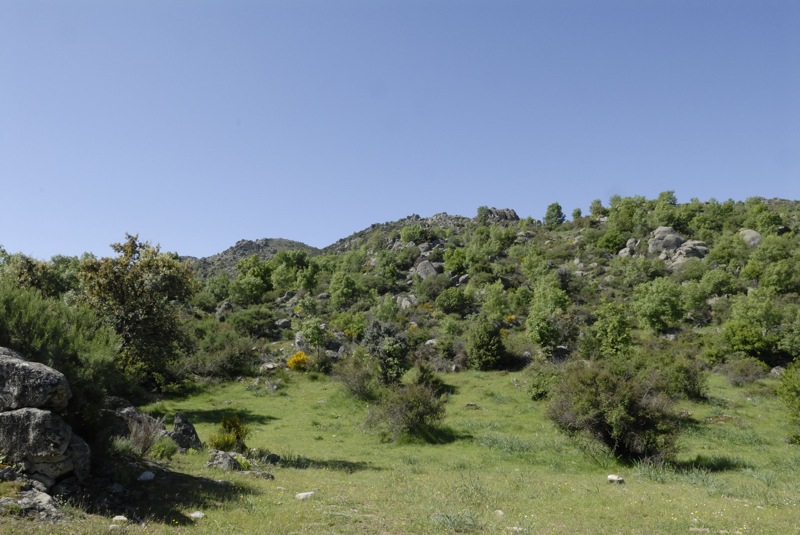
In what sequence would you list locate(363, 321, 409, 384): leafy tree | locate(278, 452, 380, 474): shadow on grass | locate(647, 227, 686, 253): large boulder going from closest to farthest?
locate(278, 452, 380, 474): shadow on grass
locate(363, 321, 409, 384): leafy tree
locate(647, 227, 686, 253): large boulder

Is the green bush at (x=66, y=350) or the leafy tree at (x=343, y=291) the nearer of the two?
the green bush at (x=66, y=350)

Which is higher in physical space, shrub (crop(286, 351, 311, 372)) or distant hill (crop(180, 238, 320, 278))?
Answer: distant hill (crop(180, 238, 320, 278))

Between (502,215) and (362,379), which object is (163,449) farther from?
(502,215)

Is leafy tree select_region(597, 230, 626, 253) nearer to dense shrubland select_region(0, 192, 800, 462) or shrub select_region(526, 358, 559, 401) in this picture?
dense shrubland select_region(0, 192, 800, 462)

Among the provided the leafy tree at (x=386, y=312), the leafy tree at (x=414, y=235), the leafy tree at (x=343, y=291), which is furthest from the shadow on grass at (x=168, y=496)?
the leafy tree at (x=414, y=235)

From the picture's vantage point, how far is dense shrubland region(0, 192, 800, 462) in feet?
54.5

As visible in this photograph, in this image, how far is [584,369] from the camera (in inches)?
718

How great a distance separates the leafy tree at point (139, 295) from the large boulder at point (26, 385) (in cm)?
1203

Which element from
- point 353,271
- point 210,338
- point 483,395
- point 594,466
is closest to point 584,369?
point 594,466

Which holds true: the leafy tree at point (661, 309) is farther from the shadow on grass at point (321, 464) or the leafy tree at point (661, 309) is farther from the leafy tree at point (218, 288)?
the leafy tree at point (218, 288)

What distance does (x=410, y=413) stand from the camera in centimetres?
2200

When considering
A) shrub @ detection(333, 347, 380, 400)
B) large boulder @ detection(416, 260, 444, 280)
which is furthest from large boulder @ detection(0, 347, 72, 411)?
large boulder @ detection(416, 260, 444, 280)

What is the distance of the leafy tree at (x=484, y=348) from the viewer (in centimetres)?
3834

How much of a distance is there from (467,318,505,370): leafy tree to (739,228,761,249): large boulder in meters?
57.1
